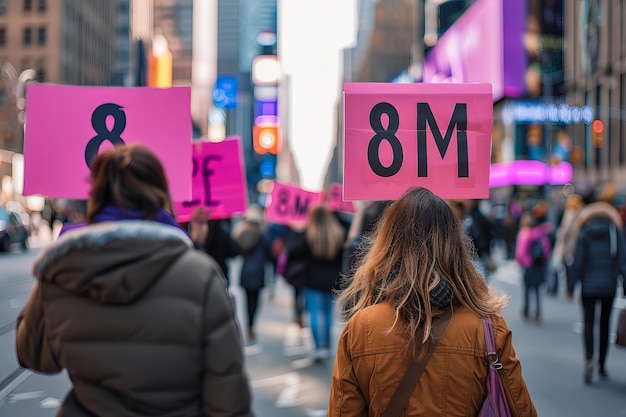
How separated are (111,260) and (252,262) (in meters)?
9.21

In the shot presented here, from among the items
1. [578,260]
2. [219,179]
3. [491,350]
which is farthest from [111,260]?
[578,260]

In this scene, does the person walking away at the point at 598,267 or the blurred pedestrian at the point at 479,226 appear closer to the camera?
the person walking away at the point at 598,267

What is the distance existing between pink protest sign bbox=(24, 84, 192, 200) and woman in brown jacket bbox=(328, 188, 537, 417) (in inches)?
76.4

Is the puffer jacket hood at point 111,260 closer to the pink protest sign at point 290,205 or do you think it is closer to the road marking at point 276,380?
the road marking at point 276,380

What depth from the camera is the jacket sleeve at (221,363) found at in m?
2.72

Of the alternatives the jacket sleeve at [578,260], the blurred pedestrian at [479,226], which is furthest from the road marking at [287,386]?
the jacket sleeve at [578,260]

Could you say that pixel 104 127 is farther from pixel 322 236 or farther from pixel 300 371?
pixel 322 236

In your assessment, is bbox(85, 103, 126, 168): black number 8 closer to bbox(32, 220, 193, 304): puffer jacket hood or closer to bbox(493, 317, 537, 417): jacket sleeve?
bbox(32, 220, 193, 304): puffer jacket hood

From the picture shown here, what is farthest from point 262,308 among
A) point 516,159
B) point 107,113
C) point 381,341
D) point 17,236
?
point 516,159

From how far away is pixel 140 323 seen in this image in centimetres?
272

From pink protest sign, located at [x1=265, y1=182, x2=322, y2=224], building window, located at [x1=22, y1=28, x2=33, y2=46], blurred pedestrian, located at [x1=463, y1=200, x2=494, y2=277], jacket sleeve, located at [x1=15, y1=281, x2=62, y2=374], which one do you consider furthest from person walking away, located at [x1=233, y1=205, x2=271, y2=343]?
jacket sleeve, located at [x1=15, y1=281, x2=62, y2=374]

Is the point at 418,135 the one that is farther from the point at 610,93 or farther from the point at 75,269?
the point at 610,93

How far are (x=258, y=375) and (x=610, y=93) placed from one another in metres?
46.7

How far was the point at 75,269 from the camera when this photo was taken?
2.69 meters
